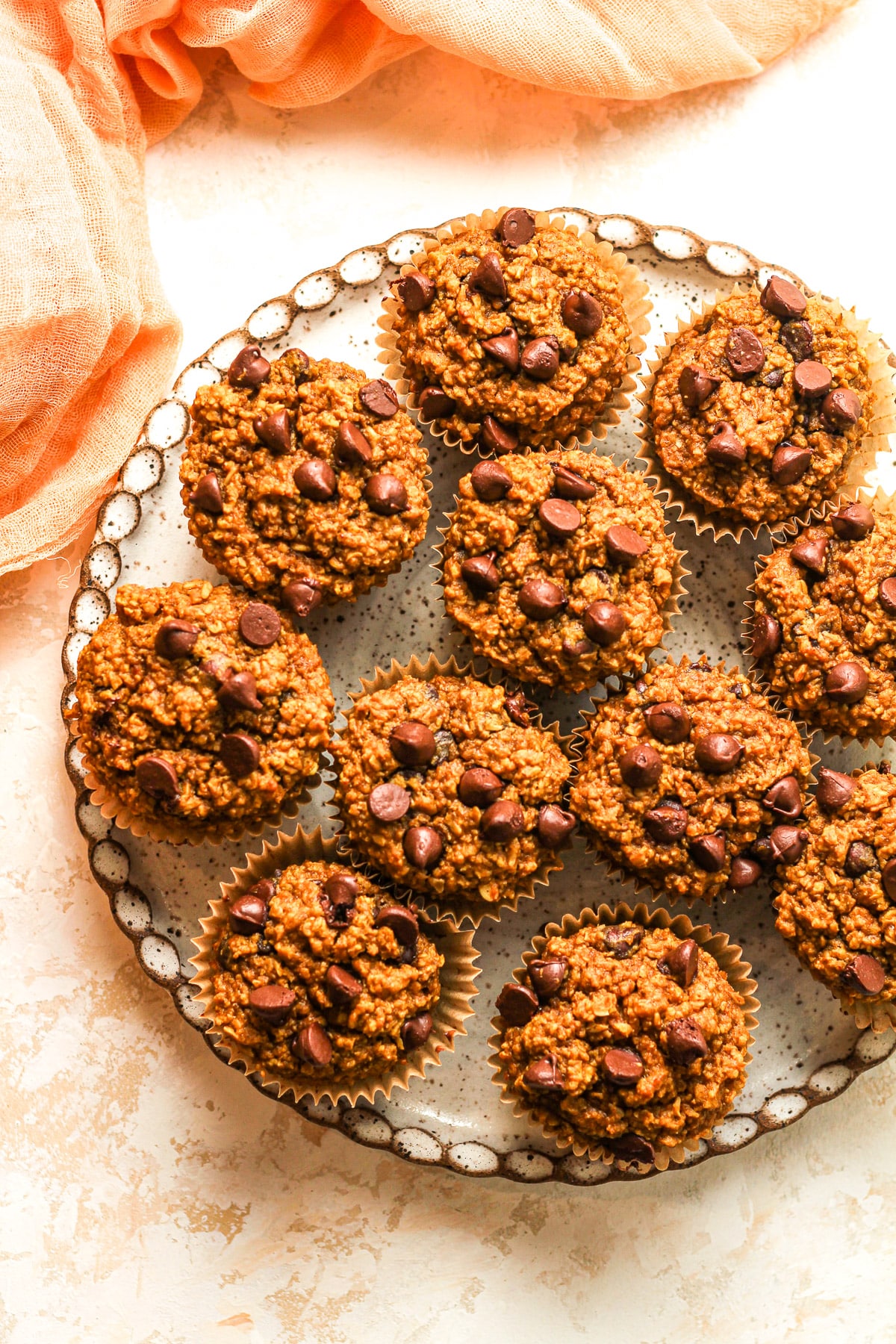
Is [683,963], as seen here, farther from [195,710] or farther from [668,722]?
[195,710]

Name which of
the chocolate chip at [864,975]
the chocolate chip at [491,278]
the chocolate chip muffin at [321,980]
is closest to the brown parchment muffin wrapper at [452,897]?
the chocolate chip muffin at [321,980]

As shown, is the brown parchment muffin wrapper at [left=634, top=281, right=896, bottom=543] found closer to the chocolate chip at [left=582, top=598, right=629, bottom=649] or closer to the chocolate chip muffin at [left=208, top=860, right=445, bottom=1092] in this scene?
the chocolate chip at [left=582, top=598, right=629, bottom=649]

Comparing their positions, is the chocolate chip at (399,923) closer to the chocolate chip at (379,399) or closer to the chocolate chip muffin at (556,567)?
the chocolate chip muffin at (556,567)

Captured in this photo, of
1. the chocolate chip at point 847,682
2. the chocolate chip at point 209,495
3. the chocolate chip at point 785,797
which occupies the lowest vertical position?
the chocolate chip at point 209,495

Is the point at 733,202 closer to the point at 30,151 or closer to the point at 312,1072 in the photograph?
the point at 30,151

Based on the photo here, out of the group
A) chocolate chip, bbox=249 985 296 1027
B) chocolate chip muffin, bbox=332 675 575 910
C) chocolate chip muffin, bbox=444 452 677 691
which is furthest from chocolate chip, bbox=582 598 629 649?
chocolate chip, bbox=249 985 296 1027

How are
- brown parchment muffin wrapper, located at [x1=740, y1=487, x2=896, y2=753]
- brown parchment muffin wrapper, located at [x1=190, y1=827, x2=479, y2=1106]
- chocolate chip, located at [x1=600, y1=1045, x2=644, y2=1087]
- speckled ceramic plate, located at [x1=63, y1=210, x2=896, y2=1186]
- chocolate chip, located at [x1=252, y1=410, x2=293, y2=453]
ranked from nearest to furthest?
1. chocolate chip, located at [x1=600, y1=1045, x2=644, y2=1087]
2. chocolate chip, located at [x1=252, y1=410, x2=293, y2=453]
3. brown parchment muffin wrapper, located at [x1=190, y1=827, x2=479, y2=1106]
4. brown parchment muffin wrapper, located at [x1=740, y1=487, x2=896, y2=753]
5. speckled ceramic plate, located at [x1=63, y1=210, x2=896, y2=1186]
